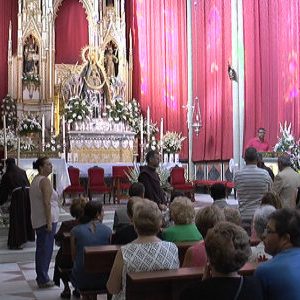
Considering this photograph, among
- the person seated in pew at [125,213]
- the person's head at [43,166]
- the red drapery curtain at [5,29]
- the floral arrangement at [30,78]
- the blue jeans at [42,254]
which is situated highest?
the red drapery curtain at [5,29]

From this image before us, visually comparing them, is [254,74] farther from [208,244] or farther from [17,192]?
[208,244]

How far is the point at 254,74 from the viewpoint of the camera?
13617 mm

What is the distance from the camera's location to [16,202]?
23.9 feet

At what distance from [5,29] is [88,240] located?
1446 cm

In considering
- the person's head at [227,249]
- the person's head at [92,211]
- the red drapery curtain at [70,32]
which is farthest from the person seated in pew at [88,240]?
the red drapery curtain at [70,32]

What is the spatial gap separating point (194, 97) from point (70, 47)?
4.63 metres

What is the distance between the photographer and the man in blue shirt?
2.27 meters

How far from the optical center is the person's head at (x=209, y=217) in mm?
3199

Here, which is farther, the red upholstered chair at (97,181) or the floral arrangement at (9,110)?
the floral arrangement at (9,110)

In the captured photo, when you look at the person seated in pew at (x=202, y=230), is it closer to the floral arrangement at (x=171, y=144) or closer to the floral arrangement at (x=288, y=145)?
the floral arrangement at (x=288, y=145)

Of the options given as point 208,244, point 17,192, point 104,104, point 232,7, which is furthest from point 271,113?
point 208,244

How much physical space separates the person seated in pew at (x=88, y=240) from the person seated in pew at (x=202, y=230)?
1.21 m

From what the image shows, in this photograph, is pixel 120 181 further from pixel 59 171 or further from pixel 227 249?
pixel 227 249

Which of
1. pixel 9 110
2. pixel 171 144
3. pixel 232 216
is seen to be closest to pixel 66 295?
pixel 232 216
